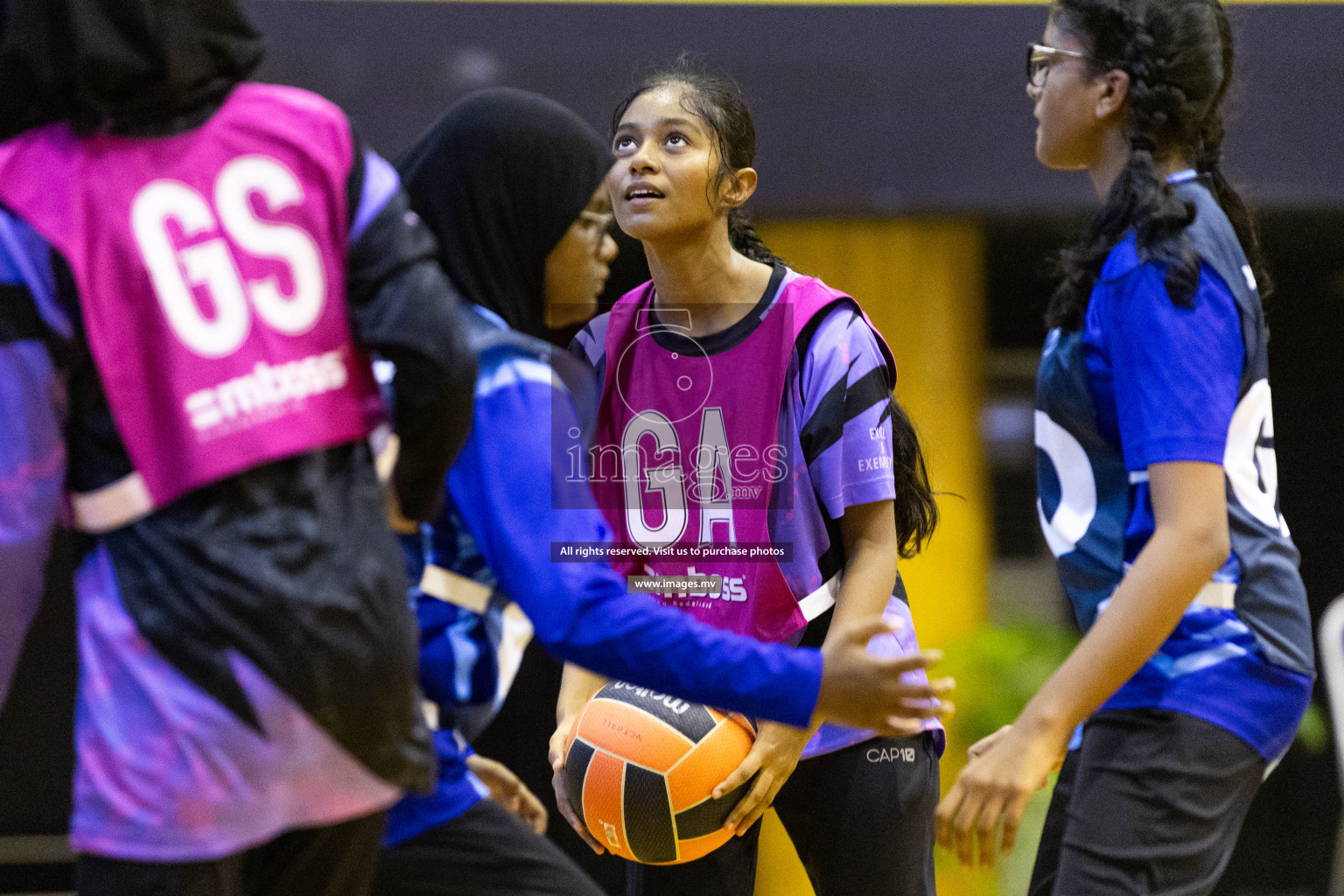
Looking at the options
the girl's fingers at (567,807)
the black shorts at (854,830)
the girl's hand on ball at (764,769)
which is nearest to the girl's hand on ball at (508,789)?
the girl's fingers at (567,807)

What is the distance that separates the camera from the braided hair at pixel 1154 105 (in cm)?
221

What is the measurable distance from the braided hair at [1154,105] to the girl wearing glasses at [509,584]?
0.89 meters

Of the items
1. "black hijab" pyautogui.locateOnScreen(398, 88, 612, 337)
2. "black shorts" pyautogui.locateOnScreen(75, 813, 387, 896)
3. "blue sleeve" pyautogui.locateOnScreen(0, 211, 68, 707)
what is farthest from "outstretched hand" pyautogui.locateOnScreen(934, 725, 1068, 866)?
"blue sleeve" pyautogui.locateOnScreen(0, 211, 68, 707)

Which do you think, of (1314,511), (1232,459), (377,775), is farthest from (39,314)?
(1314,511)

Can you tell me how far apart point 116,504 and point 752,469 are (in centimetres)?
137

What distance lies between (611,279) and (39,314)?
3.93 m

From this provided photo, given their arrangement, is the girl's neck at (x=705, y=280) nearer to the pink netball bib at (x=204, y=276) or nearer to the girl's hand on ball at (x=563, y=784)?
the girl's hand on ball at (x=563, y=784)

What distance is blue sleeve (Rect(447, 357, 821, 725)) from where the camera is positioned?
1.71 meters

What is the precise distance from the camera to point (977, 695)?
4.98 metres

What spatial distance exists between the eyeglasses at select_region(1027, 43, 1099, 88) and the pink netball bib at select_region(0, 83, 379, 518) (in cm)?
148

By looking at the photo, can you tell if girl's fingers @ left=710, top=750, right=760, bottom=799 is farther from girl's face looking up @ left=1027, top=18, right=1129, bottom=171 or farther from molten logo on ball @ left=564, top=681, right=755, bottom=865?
girl's face looking up @ left=1027, top=18, right=1129, bottom=171

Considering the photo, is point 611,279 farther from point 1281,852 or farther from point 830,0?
point 1281,852

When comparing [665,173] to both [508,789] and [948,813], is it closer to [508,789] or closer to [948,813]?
[508,789]

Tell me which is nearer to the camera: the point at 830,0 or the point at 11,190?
the point at 11,190
